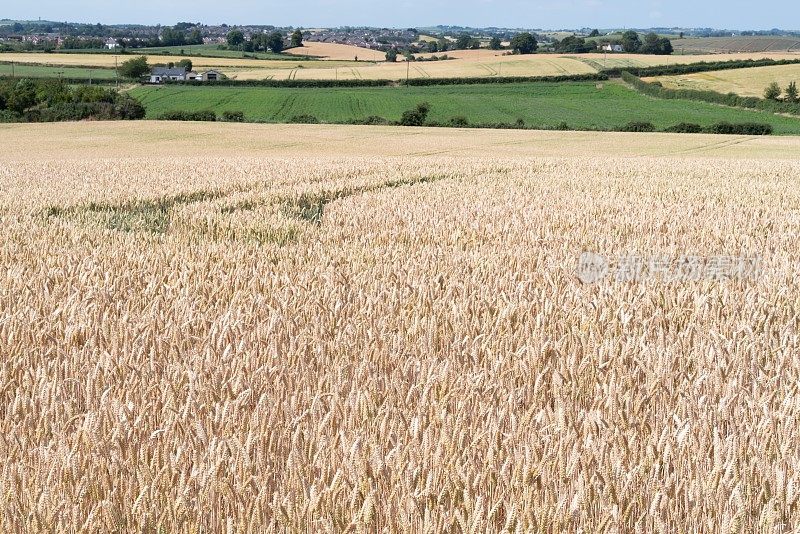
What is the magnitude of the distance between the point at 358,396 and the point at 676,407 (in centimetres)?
118

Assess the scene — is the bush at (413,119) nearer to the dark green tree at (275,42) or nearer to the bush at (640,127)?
the bush at (640,127)

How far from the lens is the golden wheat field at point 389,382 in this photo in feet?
7.40

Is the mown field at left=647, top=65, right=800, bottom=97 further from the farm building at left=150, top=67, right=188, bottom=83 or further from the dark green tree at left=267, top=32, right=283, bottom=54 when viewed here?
the dark green tree at left=267, top=32, right=283, bottom=54

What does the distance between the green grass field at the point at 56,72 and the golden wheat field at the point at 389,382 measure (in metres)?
99.8

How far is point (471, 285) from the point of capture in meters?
5.76

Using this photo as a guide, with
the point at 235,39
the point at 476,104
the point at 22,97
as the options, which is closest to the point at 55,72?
the point at 22,97

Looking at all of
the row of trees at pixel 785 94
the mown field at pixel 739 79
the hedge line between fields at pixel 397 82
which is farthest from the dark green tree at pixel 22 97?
the row of trees at pixel 785 94

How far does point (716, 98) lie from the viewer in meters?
77.9

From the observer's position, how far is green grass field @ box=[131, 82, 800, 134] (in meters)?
67.5

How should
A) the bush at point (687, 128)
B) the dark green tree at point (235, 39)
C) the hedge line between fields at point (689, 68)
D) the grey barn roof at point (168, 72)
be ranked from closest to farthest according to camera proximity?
the bush at point (687, 128) < the hedge line between fields at point (689, 68) < the grey barn roof at point (168, 72) < the dark green tree at point (235, 39)

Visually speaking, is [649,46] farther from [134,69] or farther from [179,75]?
[134,69]

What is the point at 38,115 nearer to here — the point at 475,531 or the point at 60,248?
the point at 60,248

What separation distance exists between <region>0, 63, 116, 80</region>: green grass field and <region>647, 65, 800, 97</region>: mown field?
66.0m

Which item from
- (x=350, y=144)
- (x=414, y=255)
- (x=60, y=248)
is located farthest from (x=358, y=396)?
(x=350, y=144)
